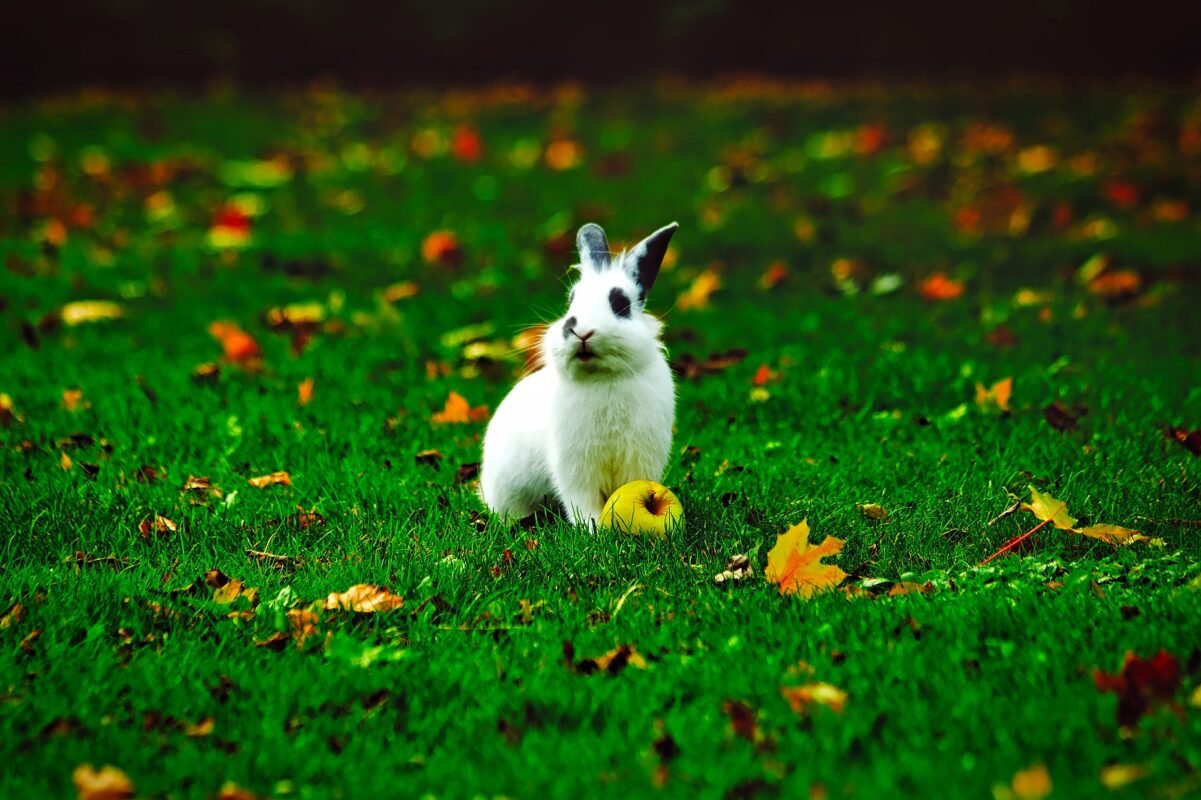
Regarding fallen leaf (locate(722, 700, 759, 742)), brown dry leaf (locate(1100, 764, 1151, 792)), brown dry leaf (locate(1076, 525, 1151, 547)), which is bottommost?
brown dry leaf (locate(1076, 525, 1151, 547))

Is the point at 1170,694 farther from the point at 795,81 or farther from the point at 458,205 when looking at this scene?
the point at 795,81

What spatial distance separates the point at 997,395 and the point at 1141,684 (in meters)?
2.42

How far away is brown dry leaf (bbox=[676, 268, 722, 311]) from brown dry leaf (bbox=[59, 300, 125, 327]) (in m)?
2.90

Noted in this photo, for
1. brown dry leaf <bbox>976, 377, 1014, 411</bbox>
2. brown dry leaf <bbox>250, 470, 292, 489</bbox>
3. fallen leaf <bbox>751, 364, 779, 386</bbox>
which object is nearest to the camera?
brown dry leaf <bbox>250, 470, 292, 489</bbox>

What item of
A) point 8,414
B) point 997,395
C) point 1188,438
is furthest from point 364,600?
point 1188,438

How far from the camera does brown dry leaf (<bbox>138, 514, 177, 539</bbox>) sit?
3.79 metres

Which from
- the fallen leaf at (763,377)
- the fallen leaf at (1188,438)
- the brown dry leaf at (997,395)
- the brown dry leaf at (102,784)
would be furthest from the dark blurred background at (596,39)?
the brown dry leaf at (102,784)

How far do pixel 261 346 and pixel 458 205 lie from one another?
2.76 metres

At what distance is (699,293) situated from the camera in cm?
652

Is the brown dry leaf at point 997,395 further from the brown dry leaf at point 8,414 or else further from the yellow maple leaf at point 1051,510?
the brown dry leaf at point 8,414

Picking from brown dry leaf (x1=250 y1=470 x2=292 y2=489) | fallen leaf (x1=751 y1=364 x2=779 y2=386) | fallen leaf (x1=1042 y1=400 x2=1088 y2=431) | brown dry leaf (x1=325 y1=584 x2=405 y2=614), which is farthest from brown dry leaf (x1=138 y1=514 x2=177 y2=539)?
fallen leaf (x1=1042 y1=400 x2=1088 y2=431)

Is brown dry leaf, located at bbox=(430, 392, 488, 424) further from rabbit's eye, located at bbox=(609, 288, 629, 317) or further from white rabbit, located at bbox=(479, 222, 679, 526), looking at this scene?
rabbit's eye, located at bbox=(609, 288, 629, 317)

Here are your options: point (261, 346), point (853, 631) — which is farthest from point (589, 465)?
point (261, 346)

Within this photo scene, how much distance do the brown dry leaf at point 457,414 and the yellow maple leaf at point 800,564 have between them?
1962mm
